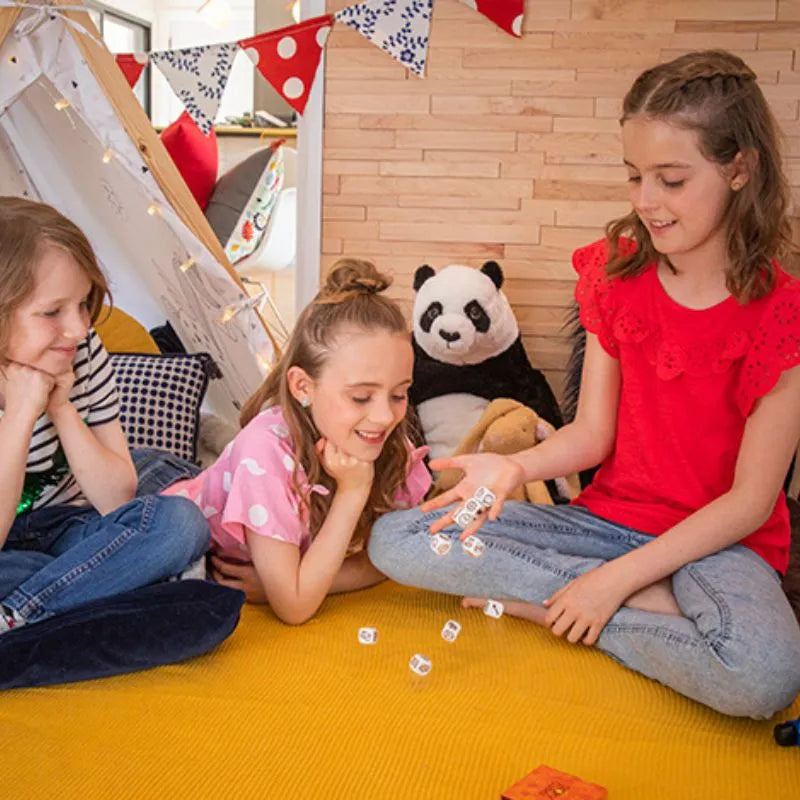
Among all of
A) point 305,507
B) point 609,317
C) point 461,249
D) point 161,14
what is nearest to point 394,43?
point 461,249

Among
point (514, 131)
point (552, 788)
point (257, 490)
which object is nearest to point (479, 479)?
point (257, 490)

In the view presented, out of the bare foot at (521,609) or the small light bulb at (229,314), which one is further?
the small light bulb at (229,314)

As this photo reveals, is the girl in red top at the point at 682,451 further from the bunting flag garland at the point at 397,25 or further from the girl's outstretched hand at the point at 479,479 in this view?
the bunting flag garland at the point at 397,25

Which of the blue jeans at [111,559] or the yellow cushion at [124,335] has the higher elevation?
the yellow cushion at [124,335]

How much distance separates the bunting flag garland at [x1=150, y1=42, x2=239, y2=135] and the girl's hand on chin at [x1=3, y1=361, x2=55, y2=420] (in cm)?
102

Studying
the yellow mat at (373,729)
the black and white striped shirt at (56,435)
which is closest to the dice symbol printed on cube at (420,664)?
the yellow mat at (373,729)

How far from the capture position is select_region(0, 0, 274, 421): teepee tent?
6.17ft

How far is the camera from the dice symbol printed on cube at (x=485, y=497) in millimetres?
1294

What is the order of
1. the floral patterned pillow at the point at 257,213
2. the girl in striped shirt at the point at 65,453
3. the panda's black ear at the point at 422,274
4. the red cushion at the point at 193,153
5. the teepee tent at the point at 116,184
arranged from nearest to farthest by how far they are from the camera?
the girl in striped shirt at the point at 65,453, the teepee tent at the point at 116,184, the panda's black ear at the point at 422,274, the red cushion at the point at 193,153, the floral patterned pillow at the point at 257,213

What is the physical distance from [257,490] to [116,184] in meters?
1.02

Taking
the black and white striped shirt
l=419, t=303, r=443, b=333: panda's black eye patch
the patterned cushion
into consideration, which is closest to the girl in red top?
the black and white striped shirt

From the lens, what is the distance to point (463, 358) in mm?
2293

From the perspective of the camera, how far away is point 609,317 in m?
1.52

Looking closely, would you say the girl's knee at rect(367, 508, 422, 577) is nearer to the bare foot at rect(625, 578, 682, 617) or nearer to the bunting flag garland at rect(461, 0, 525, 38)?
the bare foot at rect(625, 578, 682, 617)
